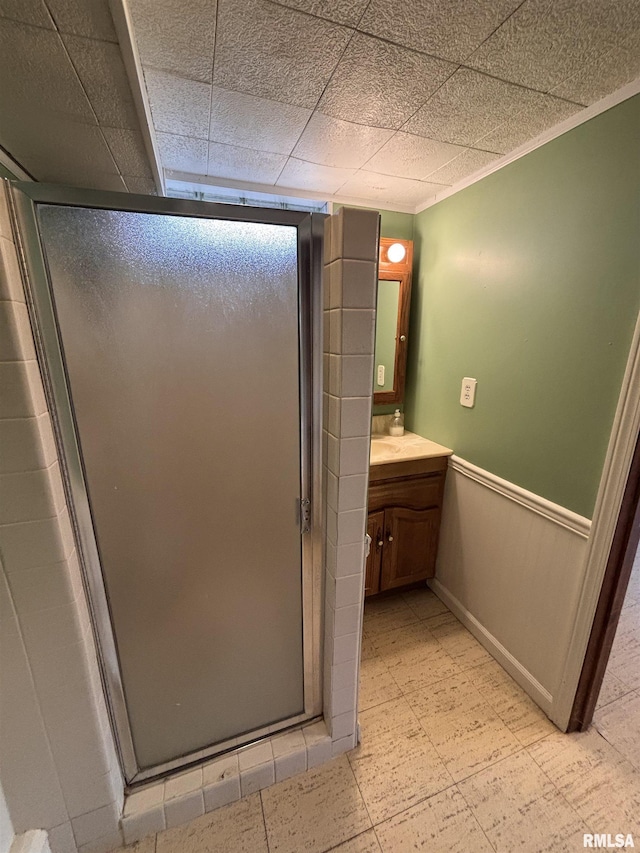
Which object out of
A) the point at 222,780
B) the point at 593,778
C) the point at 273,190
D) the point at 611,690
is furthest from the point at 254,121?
the point at 611,690

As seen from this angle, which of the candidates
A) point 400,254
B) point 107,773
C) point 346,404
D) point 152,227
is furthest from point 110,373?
point 400,254

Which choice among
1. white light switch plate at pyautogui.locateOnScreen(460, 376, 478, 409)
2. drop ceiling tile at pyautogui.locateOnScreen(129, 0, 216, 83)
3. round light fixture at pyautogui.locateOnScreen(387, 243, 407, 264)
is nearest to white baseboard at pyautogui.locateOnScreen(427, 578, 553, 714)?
white light switch plate at pyautogui.locateOnScreen(460, 376, 478, 409)

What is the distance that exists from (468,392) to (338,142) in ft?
3.94

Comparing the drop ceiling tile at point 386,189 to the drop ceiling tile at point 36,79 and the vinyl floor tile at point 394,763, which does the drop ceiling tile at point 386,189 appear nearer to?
the drop ceiling tile at point 36,79

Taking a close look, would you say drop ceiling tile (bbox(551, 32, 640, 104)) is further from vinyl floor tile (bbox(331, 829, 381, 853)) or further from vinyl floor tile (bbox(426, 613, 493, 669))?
vinyl floor tile (bbox(331, 829, 381, 853))

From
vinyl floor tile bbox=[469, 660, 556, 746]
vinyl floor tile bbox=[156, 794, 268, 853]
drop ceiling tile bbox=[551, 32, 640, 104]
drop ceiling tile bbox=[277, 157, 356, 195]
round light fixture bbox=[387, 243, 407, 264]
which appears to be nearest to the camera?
drop ceiling tile bbox=[551, 32, 640, 104]

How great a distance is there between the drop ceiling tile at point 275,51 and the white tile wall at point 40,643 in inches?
27.3

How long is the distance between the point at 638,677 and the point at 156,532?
2171 mm

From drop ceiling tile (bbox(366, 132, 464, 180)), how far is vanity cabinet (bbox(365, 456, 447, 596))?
1.34 m

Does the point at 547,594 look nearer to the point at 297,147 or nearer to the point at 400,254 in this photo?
the point at 400,254

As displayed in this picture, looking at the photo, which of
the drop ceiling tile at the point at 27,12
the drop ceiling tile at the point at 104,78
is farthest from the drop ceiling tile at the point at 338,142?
the drop ceiling tile at the point at 27,12

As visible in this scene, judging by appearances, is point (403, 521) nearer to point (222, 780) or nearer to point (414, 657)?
point (414, 657)

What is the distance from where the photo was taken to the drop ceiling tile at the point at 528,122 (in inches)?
43.7

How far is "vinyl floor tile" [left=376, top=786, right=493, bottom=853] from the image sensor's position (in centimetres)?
103
